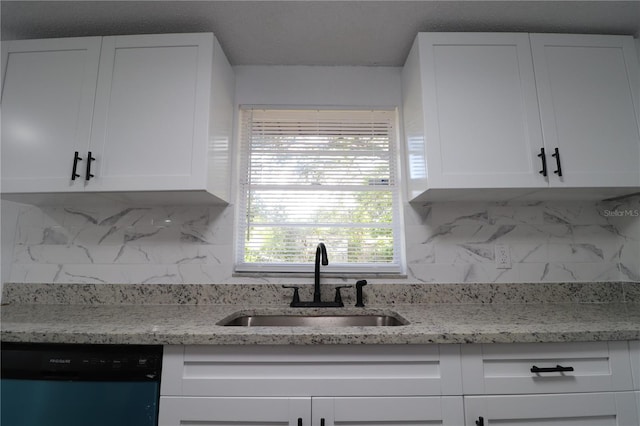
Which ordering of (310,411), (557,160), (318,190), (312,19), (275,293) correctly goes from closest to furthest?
(310,411)
(557,160)
(312,19)
(275,293)
(318,190)

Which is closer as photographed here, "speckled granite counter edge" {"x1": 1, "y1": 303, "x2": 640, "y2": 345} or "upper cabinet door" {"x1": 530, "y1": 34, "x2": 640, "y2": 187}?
"speckled granite counter edge" {"x1": 1, "y1": 303, "x2": 640, "y2": 345}

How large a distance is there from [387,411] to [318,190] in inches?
44.0

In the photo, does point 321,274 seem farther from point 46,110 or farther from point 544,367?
point 46,110

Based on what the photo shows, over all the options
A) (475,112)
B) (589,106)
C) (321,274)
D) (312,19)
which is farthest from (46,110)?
(589,106)

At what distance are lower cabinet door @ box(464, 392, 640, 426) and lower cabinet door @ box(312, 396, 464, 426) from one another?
2.9 inches

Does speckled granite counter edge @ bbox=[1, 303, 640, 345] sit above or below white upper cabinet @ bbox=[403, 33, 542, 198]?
below

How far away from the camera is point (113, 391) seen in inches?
36.2

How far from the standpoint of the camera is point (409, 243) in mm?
1565

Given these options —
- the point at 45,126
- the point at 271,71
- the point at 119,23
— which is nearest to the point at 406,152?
the point at 271,71

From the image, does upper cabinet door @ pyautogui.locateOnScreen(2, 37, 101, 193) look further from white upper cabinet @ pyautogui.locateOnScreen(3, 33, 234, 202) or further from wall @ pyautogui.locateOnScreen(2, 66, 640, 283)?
wall @ pyautogui.locateOnScreen(2, 66, 640, 283)

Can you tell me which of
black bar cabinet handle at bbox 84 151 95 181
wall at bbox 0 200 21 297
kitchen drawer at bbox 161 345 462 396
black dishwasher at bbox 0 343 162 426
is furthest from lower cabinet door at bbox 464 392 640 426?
wall at bbox 0 200 21 297

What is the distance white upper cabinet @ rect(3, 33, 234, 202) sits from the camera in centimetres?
128

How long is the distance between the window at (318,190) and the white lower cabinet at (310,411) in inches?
28.3

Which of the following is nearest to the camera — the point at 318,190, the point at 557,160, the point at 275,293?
the point at 557,160
